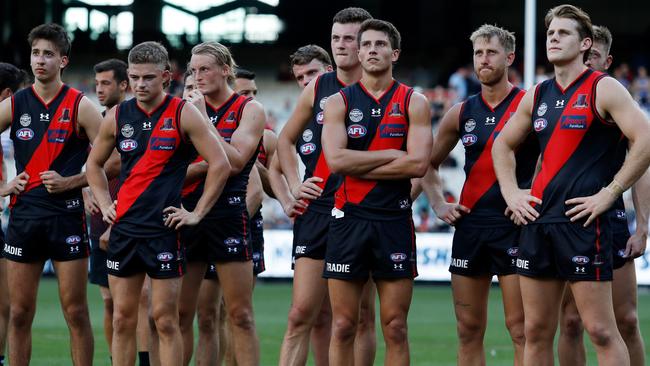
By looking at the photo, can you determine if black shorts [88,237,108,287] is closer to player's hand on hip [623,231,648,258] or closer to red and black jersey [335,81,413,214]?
red and black jersey [335,81,413,214]

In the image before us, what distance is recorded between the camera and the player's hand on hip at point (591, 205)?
732 centimetres

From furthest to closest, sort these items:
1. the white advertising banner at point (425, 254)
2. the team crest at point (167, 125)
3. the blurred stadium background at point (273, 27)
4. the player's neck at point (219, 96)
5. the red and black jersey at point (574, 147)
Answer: the blurred stadium background at point (273, 27) → the white advertising banner at point (425, 254) → the player's neck at point (219, 96) → the team crest at point (167, 125) → the red and black jersey at point (574, 147)

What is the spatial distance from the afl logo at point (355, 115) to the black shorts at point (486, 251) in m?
1.17

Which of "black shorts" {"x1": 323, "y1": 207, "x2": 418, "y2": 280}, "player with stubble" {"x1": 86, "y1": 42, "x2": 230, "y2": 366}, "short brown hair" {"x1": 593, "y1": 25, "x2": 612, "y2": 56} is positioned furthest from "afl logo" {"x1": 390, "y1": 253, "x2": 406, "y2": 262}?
"short brown hair" {"x1": 593, "y1": 25, "x2": 612, "y2": 56}

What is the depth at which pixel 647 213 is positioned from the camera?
29.5 ft

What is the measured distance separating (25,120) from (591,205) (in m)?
4.36

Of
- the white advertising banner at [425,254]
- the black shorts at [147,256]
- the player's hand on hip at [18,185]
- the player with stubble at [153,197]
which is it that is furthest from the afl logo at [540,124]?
the white advertising banner at [425,254]

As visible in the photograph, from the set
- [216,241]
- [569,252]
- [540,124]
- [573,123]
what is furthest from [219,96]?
[569,252]

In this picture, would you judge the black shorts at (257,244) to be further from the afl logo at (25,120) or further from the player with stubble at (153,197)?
the afl logo at (25,120)

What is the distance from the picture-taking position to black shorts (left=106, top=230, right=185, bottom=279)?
824 centimetres

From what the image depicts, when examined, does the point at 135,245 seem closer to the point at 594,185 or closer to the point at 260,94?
the point at 594,185

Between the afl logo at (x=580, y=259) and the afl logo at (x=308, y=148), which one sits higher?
the afl logo at (x=308, y=148)

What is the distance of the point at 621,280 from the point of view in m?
8.63

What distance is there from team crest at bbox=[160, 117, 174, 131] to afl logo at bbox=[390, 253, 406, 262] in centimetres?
180
